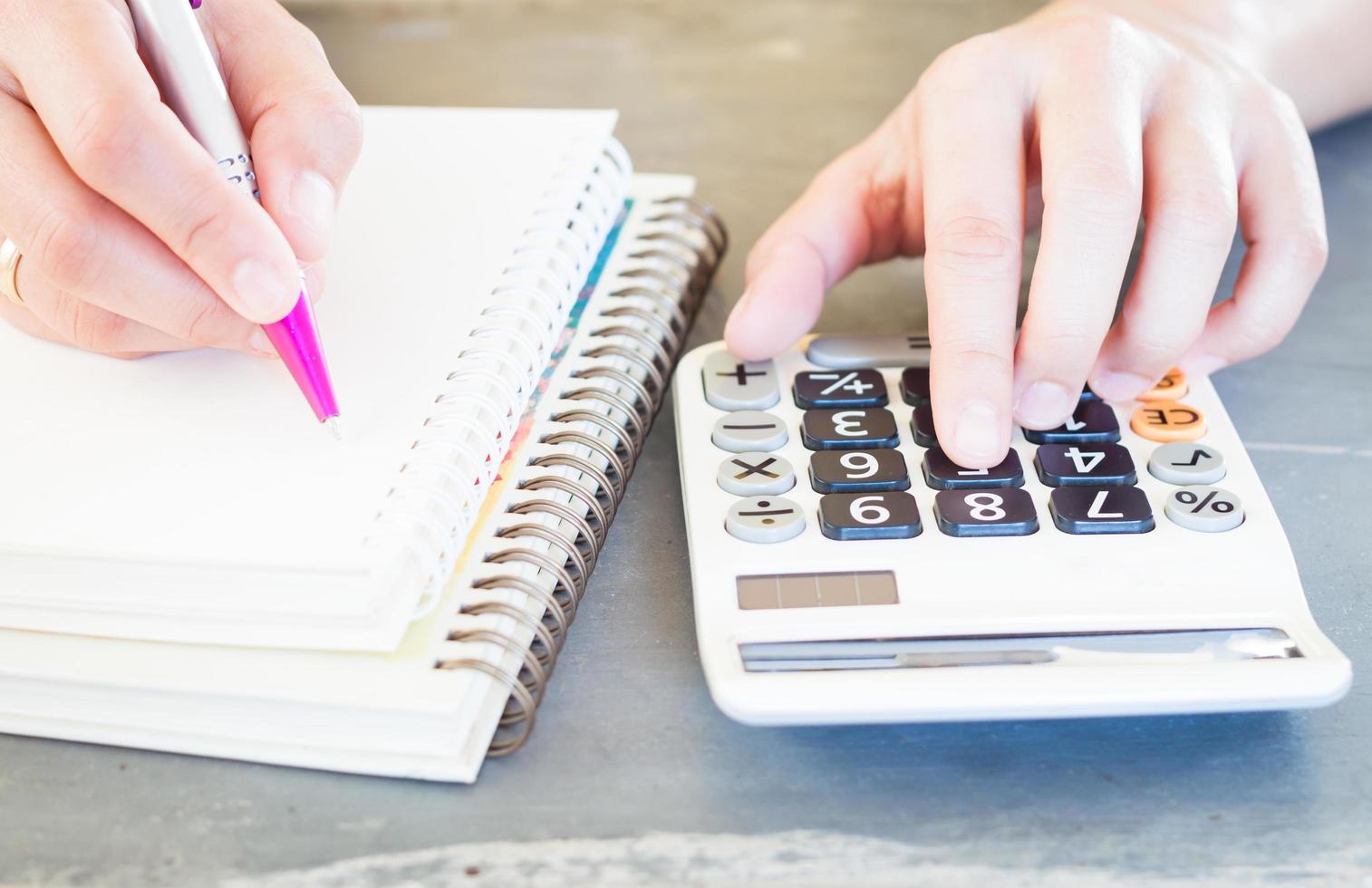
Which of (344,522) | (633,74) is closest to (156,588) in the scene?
(344,522)

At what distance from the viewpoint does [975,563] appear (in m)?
0.46

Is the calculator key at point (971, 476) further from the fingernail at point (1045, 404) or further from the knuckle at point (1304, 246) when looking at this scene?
the knuckle at point (1304, 246)

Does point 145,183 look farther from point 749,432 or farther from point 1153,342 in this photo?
point 1153,342

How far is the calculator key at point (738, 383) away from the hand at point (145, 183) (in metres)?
0.20

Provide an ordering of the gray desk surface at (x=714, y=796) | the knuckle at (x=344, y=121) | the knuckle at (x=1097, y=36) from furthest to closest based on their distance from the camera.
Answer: the knuckle at (x=1097, y=36) < the knuckle at (x=344, y=121) < the gray desk surface at (x=714, y=796)

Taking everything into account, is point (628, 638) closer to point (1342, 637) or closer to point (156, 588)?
point (156, 588)

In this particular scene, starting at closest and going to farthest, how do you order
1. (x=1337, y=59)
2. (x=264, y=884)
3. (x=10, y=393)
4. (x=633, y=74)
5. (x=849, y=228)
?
(x=264, y=884), (x=10, y=393), (x=849, y=228), (x=1337, y=59), (x=633, y=74)

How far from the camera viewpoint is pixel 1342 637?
47 centimetres

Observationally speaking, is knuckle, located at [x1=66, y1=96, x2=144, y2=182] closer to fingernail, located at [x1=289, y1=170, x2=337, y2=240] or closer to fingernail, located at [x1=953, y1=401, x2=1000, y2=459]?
fingernail, located at [x1=289, y1=170, x2=337, y2=240]

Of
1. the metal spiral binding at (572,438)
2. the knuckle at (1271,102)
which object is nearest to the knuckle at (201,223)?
Result: the metal spiral binding at (572,438)

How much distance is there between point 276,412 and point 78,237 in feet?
0.33

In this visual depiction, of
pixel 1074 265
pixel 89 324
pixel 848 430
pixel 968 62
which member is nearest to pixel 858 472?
pixel 848 430

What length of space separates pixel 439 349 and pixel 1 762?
24 centimetres

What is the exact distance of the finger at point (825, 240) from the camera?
595 millimetres
